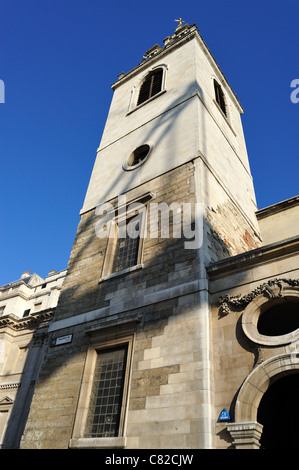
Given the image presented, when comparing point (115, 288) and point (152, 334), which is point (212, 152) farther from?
point (152, 334)

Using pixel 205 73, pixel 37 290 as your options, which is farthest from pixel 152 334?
pixel 37 290

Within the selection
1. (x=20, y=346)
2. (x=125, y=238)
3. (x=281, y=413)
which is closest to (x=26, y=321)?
(x=20, y=346)

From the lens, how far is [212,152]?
14.0 m

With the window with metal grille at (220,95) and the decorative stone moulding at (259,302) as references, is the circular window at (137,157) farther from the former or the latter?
the decorative stone moulding at (259,302)

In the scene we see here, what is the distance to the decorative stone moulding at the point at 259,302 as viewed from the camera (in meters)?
8.09

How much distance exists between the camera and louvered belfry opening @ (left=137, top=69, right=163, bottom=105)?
1811 centimetres

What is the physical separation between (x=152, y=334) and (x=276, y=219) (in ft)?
29.5

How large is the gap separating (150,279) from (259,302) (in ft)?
10.8

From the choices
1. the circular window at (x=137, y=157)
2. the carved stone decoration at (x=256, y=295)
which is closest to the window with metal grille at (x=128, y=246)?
the circular window at (x=137, y=157)

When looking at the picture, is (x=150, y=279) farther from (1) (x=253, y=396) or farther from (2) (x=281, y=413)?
(2) (x=281, y=413)

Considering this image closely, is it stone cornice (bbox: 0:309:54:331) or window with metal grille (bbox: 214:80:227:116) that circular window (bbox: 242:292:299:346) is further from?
stone cornice (bbox: 0:309:54:331)

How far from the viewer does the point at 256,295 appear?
342 inches

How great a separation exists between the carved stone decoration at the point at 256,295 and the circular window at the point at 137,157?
7.46 m

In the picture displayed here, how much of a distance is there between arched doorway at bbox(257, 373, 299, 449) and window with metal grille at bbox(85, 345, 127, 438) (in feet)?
12.0
